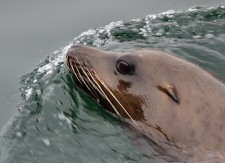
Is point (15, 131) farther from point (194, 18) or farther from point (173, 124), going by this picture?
point (194, 18)

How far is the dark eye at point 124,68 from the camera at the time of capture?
7297 millimetres

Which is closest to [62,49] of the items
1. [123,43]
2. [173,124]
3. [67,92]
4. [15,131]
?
[123,43]

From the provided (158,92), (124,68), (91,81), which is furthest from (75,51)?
(158,92)

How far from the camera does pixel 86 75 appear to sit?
7.42m

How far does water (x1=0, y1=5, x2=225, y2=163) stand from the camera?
713 centimetres

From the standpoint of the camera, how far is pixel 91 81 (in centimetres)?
740

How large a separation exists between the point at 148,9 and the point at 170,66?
3924 mm

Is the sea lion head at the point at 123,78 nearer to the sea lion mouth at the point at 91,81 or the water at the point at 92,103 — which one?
the sea lion mouth at the point at 91,81

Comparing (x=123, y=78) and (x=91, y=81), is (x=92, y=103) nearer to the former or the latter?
(x=91, y=81)

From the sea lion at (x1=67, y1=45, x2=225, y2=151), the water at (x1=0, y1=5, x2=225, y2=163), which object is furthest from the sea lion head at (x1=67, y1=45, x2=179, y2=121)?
the water at (x1=0, y1=5, x2=225, y2=163)

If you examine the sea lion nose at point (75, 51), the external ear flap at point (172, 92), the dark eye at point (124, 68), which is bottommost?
the external ear flap at point (172, 92)

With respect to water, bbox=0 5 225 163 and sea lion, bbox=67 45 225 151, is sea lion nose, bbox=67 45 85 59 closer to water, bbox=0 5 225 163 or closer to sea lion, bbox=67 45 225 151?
sea lion, bbox=67 45 225 151

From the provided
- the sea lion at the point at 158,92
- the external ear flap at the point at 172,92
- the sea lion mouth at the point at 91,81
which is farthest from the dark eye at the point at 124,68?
the external ear flap at the point at 172,92

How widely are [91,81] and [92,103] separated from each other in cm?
47
